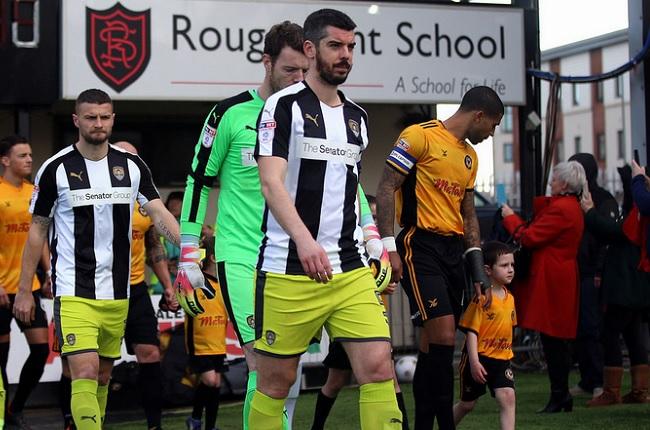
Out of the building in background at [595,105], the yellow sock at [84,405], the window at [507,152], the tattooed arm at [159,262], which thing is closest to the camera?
the yellow sock at [84,405]

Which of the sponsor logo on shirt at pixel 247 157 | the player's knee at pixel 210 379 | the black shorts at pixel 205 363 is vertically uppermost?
the sponsor logo on shirt at pixel 247 157

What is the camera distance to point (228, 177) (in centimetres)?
686

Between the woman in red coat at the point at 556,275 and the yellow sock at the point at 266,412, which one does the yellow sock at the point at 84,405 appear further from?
the woman in red coat at the point at 556,275

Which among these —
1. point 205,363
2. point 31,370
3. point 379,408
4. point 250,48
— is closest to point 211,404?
point 205,363

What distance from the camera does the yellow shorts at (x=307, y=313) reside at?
555 cm

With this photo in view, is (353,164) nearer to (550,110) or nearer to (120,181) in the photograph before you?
(120,181)

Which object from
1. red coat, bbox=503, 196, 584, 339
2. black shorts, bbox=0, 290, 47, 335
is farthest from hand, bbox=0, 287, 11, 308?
red coat, bbox=503, 196, 584, 339

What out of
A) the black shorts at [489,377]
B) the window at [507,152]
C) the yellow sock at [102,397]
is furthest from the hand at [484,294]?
the window at [507,152]

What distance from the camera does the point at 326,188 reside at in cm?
566

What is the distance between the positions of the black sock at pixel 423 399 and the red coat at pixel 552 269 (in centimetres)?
284

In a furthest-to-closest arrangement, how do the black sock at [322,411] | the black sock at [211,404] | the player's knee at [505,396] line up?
1. the black sock at [211,404]
2. the black sock at [322,411]
3. the player's knee at [505,396]

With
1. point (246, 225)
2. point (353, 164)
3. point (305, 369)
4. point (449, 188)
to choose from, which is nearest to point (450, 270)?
point (449, 188)

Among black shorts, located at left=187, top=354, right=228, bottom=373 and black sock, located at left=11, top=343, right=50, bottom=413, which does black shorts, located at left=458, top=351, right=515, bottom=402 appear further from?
black sock, located at left=11, top=343, right=50, bottom=413

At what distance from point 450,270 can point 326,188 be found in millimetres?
2404
